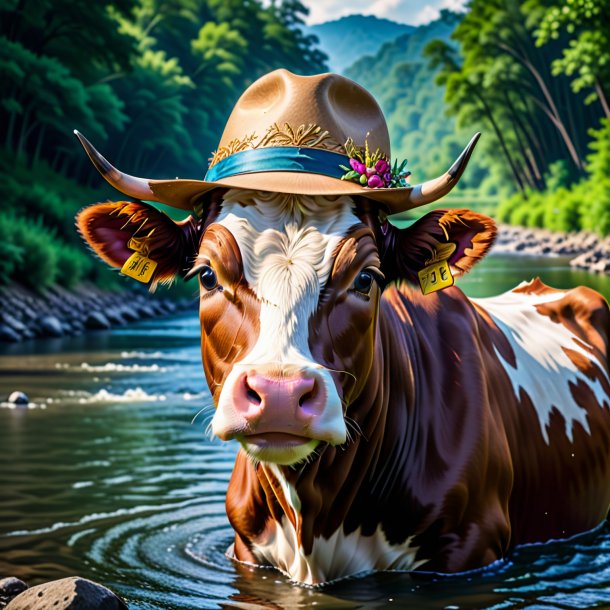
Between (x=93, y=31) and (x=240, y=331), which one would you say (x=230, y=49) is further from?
(x=240, y=331)

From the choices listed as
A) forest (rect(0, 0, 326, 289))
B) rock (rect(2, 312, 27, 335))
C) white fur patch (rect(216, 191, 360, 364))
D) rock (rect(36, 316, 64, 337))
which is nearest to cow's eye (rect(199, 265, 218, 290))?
white fur patch (rect(216, 191, 360, 364))

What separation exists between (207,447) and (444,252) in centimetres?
518

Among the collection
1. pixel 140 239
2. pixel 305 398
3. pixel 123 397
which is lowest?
pixel 123 397

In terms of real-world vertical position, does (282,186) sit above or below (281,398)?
above

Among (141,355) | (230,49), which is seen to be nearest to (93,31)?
(141,355)

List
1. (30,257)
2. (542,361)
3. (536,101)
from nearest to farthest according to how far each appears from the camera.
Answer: (542,361) < (30,257) < (536,101)

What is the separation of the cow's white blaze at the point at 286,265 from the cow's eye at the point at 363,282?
154 millimetres

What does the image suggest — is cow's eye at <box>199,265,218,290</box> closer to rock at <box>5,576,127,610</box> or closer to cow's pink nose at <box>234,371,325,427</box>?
cow's pink nose at <box>234,371,325,427</box>

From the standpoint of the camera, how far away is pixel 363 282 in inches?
205

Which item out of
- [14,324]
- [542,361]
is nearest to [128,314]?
[14,324]

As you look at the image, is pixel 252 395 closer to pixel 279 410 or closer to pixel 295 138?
pixel 279 410

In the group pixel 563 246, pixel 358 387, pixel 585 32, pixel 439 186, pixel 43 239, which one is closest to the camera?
pixel 439 186

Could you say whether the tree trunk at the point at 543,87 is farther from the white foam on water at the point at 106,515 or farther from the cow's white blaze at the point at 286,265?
the cow's white blaze at the point at 286,265

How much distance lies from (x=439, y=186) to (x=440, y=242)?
1.61 feet
